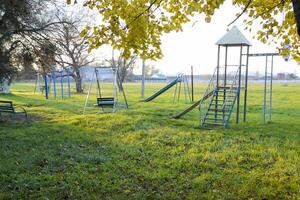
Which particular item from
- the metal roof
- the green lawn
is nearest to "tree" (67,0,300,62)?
the green lawn

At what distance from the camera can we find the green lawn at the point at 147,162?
16.0ft

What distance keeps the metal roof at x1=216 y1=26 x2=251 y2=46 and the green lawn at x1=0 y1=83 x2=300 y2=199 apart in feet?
11.1

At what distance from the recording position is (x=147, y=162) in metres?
6.37

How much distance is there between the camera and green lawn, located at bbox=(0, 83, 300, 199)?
16.0ft

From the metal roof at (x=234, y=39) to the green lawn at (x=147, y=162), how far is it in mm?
3382

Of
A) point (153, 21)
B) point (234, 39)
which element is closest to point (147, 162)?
point (153, 21)

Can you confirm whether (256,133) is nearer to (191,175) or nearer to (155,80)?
(191,175)

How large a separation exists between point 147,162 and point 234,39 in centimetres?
731

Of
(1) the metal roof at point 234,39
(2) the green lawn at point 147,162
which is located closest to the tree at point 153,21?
(2) the green lawn at point 147,162

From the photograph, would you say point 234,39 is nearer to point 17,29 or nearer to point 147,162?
point 147,162

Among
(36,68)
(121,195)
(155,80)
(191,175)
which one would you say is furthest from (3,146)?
(155,80)

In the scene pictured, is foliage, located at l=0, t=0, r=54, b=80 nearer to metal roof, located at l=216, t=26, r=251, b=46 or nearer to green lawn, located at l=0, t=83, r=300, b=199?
green lawn, located at l=0, t=83, r=300, b=199

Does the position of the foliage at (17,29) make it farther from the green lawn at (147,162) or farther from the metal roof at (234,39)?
the metal roof at (234,39)

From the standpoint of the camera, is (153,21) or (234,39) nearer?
(153,21)
